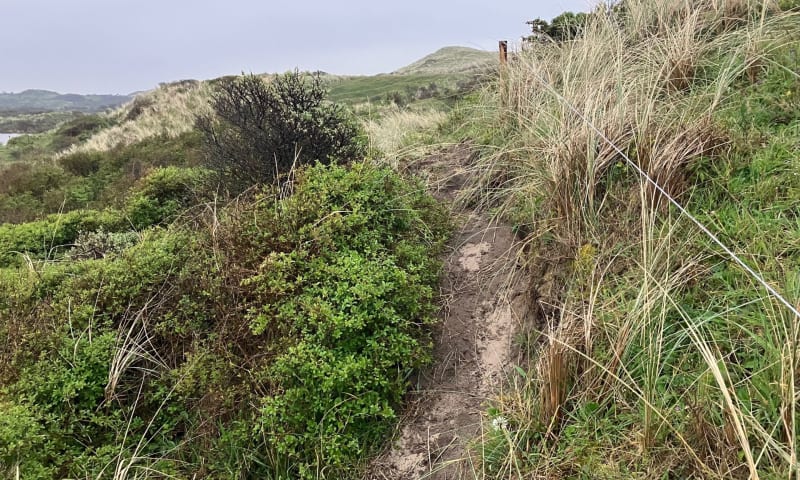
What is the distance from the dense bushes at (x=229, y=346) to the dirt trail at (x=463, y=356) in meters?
0.17

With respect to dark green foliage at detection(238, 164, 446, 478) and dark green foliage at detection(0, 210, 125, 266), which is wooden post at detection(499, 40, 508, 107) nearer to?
dark green foliage at detection(238, 164, 446, 478)

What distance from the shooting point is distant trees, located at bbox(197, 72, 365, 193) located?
194 inches

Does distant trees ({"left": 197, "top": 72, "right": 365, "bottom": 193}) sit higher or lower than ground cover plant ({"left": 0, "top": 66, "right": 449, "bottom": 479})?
higher

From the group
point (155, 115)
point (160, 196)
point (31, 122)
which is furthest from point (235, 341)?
point (31, 122)

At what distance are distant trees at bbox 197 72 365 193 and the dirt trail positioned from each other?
1852 mm

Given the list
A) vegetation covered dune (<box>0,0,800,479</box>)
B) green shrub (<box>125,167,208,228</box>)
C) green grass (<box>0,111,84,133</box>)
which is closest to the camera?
vegetation covered dune (<box>0,0,800,479</box>)

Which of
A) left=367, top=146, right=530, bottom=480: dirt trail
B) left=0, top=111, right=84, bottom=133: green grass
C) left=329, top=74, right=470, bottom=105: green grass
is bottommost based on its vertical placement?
left=367, top=146, right=530, bottom=480: dirt trail

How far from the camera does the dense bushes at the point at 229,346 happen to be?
258 centimetres

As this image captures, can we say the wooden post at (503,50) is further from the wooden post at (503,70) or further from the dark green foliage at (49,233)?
the dark green foliage at (49,233)

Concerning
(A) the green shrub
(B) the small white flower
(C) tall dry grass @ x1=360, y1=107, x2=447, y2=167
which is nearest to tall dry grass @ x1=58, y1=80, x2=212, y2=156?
(A) the green shrub

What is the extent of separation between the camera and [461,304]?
338cm

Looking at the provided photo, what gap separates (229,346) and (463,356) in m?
1.48

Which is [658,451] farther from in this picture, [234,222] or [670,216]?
[234,222]

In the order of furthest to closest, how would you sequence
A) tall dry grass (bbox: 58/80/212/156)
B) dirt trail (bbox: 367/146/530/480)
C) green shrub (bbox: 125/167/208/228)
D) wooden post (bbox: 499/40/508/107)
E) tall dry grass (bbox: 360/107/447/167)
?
tall dry grass (bbox: 58/80/212/156) < green shrub (bbox: 125/167/208/228) < tall dry grass (bbox: 360/107/447/167) < wooden post (bbox: 499/40/508/107) < dirt trail (bbox: 367/146/530/480)
